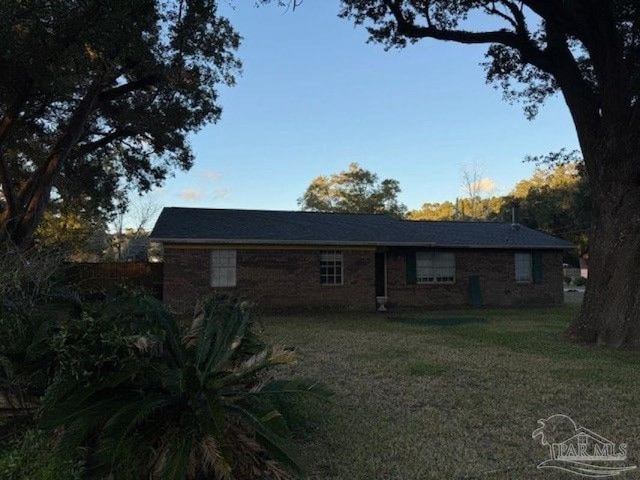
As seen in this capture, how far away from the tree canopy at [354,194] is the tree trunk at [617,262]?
43196mm

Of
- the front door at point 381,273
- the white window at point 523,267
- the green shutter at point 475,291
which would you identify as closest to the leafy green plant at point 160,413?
the front door at point 381,273

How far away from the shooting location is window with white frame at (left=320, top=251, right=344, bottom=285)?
1898cm

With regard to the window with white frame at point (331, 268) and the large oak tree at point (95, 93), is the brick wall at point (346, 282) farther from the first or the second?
the large oak tree at point (95, 93)

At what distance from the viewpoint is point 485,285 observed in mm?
21172

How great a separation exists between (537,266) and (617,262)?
11256mm

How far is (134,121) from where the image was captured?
17.9 m

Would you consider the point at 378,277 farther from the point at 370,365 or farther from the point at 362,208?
the point at 362,208

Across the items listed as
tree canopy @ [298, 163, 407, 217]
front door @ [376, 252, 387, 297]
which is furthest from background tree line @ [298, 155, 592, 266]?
front door @ [376, 252, 387, 297]

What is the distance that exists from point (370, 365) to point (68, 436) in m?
5.58

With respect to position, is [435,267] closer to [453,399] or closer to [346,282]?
[346,282]

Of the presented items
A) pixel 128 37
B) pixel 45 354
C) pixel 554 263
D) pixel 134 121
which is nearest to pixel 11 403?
pixel 45 354

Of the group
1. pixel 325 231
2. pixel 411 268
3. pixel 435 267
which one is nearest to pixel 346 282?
pixel 325 231

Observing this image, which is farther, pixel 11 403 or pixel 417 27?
pixel 417 27

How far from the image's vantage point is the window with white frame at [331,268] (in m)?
19.0
